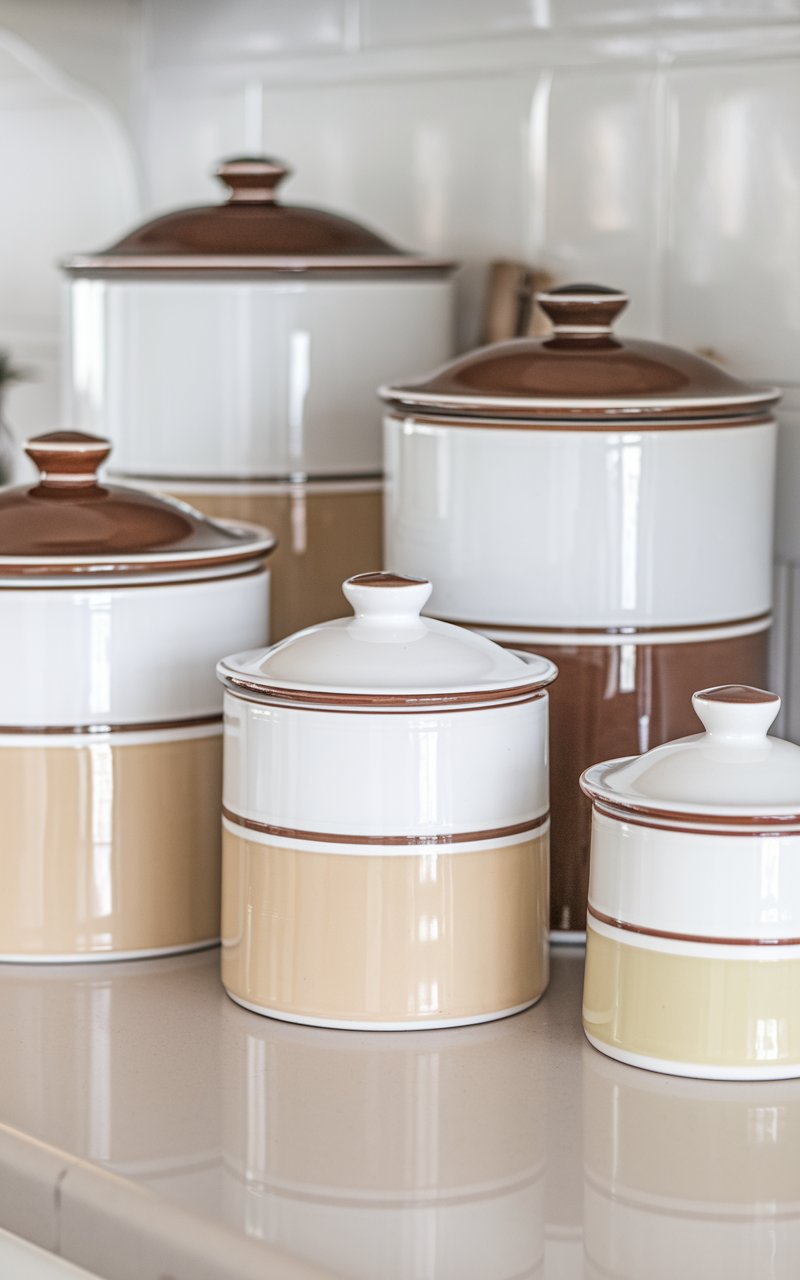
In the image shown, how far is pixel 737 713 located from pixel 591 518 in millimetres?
168

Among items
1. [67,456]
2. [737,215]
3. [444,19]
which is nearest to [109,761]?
[67,456]

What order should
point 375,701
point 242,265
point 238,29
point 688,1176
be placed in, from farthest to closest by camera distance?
point 238,29 < point 242,265 < point 375,701 < point 688,1176

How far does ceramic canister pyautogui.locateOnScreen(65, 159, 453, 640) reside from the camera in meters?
1.06

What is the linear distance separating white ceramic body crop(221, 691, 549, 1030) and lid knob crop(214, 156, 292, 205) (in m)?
0.44

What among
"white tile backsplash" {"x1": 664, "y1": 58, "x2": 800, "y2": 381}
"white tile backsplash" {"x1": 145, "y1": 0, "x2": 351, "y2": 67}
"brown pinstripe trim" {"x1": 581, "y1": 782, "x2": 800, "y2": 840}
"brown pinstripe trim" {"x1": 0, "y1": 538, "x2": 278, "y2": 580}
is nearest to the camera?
"brown pinstripe trim" {"x1": 581, "y1": 782, "x2": 800, "y2": 840}

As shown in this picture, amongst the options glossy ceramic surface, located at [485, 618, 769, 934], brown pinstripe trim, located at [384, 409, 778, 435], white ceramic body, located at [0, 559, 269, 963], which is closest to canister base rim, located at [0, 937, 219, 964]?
white ceramic body, located at [0, 559, 269, 963]

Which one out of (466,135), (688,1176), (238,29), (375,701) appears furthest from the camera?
(238,29)

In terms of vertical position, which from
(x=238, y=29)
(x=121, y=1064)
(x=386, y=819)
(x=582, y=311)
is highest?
(x=238, y=29)

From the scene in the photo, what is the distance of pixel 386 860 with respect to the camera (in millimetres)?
770

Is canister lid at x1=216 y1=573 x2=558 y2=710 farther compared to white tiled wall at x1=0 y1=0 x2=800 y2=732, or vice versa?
white tiled wall at x1=0 y1=0 x2=800 y2=732

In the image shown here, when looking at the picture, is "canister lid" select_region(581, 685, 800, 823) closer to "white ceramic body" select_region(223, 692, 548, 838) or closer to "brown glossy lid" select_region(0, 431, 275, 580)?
"white ceramic body" select_region(223, 692, 548, 838)

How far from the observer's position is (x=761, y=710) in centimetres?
74

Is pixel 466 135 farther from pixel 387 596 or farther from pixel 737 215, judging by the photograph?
pixel 387 596

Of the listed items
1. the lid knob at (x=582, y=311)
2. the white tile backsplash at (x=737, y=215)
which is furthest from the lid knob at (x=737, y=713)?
the white tile backsplash at (x=737, y=215)
